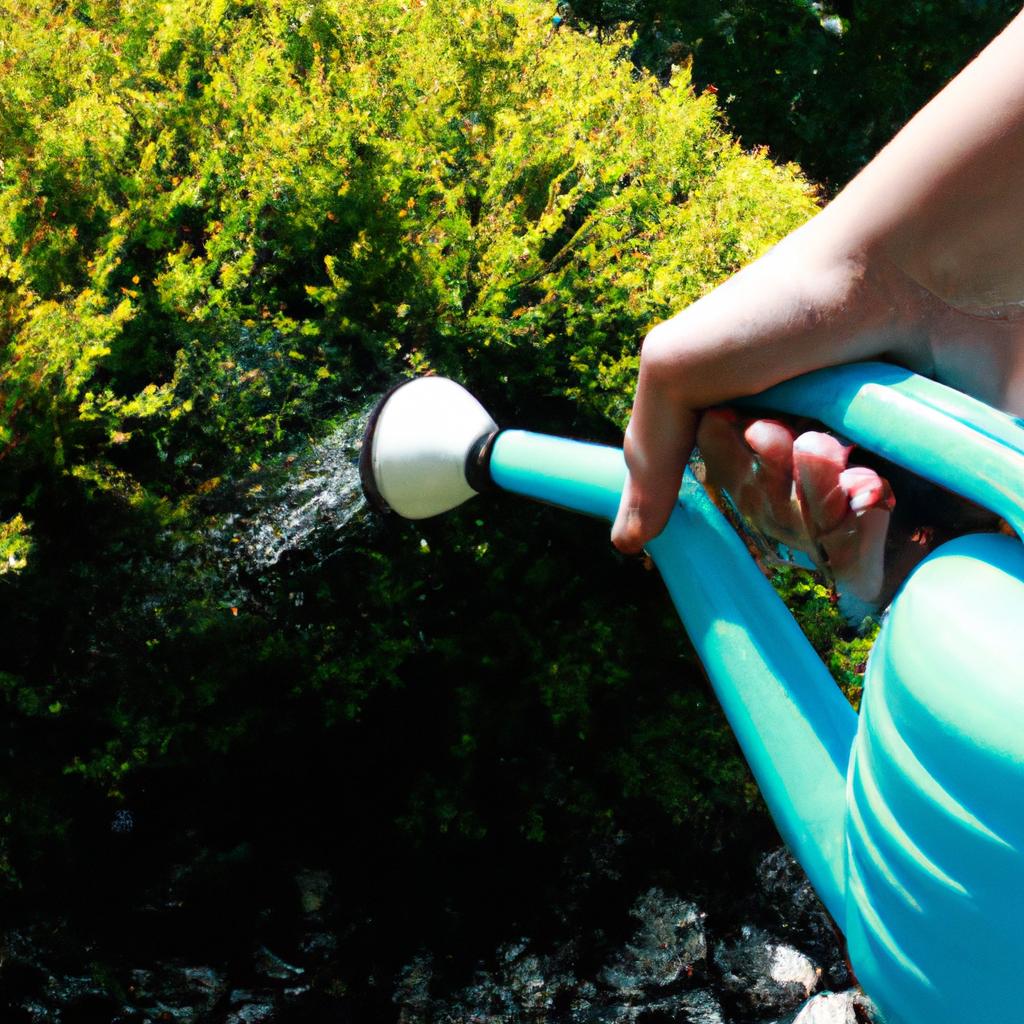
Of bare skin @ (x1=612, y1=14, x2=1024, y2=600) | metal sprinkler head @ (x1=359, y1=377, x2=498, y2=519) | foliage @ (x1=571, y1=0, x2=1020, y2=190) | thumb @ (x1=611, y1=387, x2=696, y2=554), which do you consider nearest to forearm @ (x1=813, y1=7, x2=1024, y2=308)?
bare skin @ (x1=612, y1=14, x2=1024, y2=600)

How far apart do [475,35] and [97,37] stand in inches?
39.7

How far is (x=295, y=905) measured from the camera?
2.30 metres

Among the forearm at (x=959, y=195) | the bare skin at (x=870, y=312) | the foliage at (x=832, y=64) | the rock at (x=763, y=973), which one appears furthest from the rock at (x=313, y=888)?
the foliage at (x=832, y=64)

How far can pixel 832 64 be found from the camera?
17.7 ft

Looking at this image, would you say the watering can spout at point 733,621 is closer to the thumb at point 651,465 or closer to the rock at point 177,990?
the thumb at point 651,465

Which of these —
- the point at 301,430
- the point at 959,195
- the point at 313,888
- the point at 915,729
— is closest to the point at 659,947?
the point at 313,888

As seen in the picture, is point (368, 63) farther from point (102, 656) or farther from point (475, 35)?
point (102, 656)

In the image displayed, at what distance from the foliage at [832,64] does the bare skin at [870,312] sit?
5037 mm

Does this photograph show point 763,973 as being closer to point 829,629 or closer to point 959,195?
point 829,629

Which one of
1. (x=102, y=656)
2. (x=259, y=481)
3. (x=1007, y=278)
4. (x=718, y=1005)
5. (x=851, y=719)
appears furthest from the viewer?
(x=718, y=1005)

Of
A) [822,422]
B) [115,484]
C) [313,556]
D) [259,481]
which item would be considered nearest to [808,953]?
[313,556]

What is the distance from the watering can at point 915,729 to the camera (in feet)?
1.85

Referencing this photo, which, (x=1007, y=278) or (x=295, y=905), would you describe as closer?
(x=1007, y=278)

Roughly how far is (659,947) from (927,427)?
2071 millimetres
